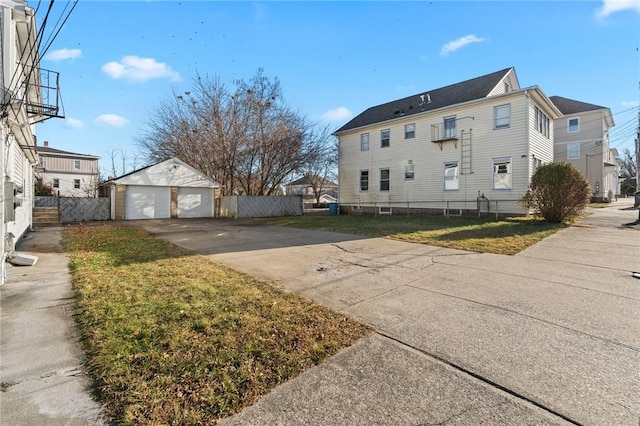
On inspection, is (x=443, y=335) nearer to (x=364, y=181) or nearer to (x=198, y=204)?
(x=364, y=181)

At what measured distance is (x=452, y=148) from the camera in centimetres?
1683

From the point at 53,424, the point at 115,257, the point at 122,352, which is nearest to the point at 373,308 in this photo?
the point at 122,352

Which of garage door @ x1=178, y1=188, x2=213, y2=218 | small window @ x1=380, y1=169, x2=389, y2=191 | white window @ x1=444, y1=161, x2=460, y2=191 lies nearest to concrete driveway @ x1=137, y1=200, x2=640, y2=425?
white window @ x1=444, y1=161, x2=460, y2=191

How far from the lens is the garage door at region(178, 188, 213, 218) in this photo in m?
20.4

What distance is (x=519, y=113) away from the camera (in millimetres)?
14422

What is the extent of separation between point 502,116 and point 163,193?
19.8m

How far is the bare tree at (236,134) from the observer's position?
21.6 metres

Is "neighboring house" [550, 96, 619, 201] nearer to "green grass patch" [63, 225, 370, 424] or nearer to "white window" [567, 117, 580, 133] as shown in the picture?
"white window" [567, 117, 580, 133]

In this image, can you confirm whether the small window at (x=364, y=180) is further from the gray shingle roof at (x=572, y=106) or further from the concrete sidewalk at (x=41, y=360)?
the gray shingle roof at (x=572, y=106)

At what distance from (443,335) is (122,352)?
114 inches

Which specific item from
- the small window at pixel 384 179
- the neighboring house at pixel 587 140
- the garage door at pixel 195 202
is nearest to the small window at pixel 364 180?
the small window at pixel 384 179

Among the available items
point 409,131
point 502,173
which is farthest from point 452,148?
point 409,131

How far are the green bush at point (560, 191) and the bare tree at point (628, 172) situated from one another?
55.1 metres

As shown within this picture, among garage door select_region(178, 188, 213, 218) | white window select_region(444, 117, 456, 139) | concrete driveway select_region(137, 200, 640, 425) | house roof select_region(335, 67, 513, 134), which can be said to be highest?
house roof select_region(335, 67, 513, 134)
